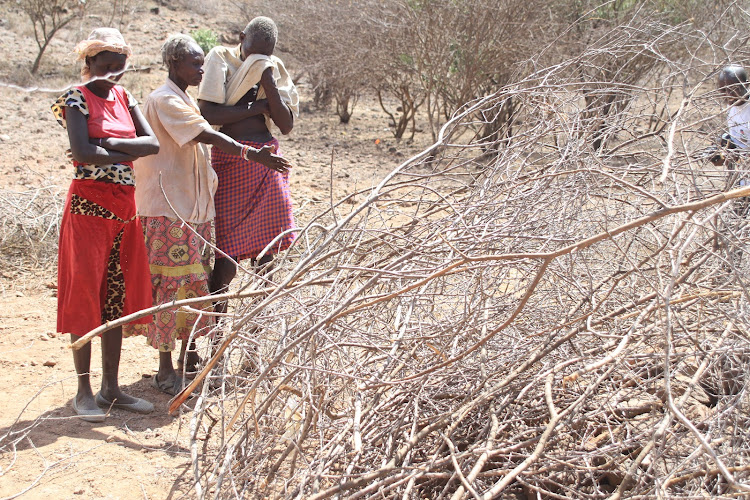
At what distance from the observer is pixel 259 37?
11.7ft

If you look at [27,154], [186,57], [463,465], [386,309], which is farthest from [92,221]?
[27,154]

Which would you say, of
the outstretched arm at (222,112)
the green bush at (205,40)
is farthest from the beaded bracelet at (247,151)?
the green bush at (205,40)

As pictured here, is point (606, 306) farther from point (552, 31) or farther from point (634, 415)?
point (552, 31)

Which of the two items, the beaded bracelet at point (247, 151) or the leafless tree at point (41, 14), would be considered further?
the leafless tree at point (41, 14)

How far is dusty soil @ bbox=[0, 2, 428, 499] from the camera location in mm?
2574

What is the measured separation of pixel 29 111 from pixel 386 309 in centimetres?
812

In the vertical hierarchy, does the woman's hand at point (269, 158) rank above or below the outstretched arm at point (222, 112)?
below

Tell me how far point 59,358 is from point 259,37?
1.93 m

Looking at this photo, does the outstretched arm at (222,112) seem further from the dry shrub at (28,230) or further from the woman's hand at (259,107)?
the dry shrub at (28,230)

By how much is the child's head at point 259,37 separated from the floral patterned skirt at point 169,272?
3.18 ft

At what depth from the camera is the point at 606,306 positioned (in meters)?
2.61

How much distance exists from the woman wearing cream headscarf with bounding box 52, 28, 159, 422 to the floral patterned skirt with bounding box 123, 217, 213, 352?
164 mm

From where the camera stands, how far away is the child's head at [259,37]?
3564 millimetres

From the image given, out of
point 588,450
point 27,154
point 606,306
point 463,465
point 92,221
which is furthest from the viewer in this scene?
point 27,154
